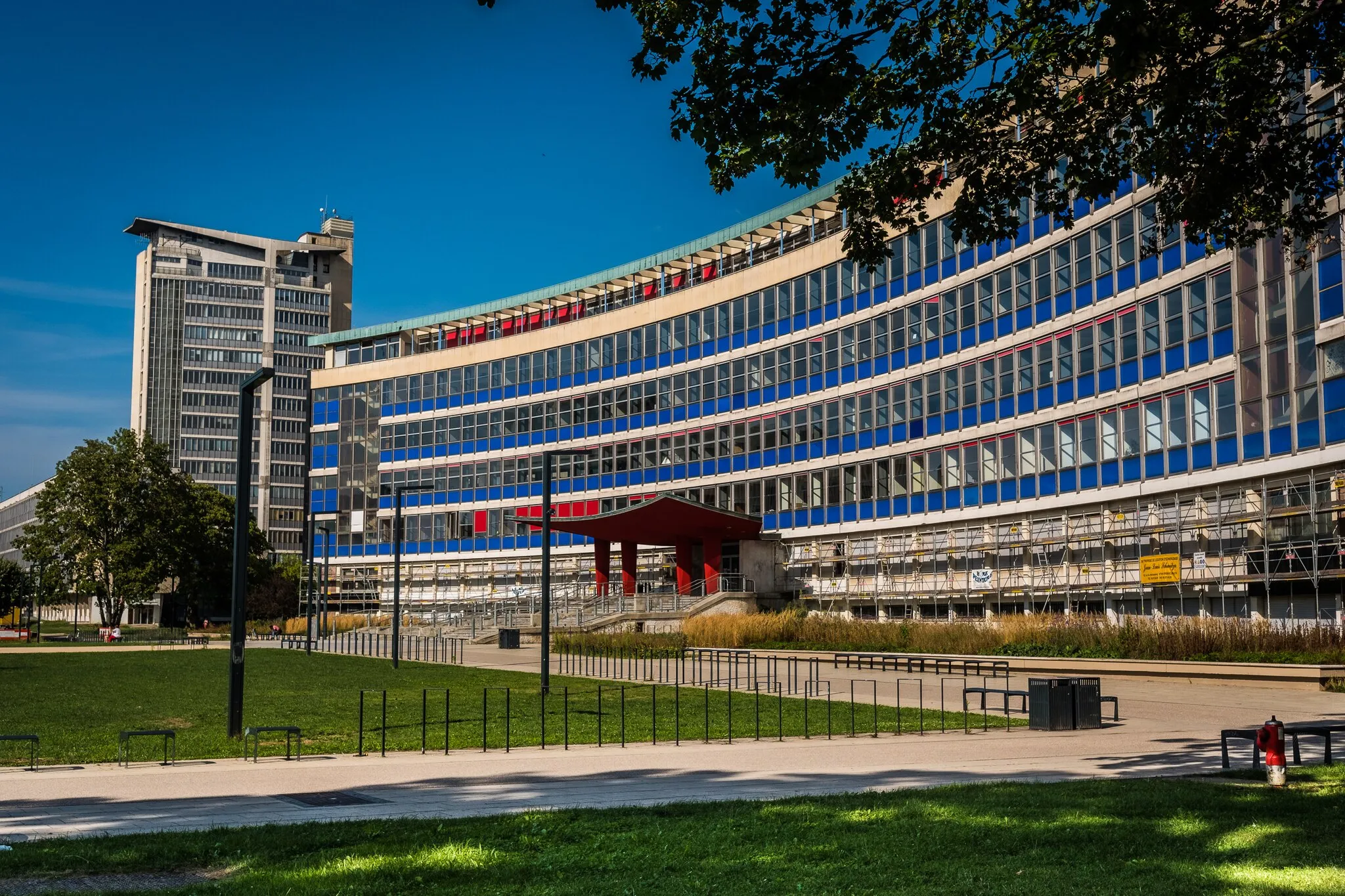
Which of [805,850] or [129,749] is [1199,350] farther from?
[805,850]

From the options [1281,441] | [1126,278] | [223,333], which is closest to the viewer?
[1281,441]

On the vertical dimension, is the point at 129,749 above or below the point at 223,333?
below

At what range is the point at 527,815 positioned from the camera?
A: 452 inches

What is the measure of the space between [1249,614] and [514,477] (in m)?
49.0

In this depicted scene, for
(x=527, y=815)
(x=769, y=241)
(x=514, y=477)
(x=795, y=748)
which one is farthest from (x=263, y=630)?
(x=527, y=815)

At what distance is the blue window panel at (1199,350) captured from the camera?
39.7 m

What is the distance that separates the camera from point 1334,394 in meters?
33.2

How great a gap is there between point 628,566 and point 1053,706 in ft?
160

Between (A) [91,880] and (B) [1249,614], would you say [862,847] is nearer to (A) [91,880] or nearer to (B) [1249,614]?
(A) [91,880]

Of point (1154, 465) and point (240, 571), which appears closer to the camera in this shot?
point (240, 571)

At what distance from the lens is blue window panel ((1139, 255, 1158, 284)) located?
42062 millimetres

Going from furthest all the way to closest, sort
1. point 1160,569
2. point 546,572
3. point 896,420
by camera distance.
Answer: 1. point 896,420
2. point 1160,569
3. point 546,572

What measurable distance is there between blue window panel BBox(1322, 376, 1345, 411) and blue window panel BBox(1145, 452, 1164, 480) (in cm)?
836

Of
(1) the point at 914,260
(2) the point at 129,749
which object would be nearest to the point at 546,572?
(2) the point at 129,749
